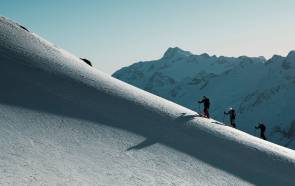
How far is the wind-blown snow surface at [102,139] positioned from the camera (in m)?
19.5

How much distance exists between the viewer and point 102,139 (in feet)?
77.9

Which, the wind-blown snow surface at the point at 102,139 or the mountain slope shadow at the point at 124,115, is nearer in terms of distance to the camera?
the wind-blown snow surface at the point at 102,139

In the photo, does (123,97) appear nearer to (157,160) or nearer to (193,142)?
(193,142)

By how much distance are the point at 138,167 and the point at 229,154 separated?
8.12m

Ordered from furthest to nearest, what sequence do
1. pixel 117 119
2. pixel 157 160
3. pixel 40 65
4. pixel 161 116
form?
pixel 40 65, pixel 161 116, pixel 117 119, pixel 157 160

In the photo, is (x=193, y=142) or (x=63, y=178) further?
(x=193, y=142)

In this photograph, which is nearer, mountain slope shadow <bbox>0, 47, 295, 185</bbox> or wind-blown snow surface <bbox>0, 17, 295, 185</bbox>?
wind-blown snow surface <bbox>0, 17, 295, 185</bbox>

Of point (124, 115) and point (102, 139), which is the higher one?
point (124, 115)

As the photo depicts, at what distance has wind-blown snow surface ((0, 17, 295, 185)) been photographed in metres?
19.5

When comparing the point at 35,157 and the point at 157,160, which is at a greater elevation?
the point at 157,160

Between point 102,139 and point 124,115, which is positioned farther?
point 124,115

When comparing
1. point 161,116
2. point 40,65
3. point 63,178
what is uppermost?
point 40,65

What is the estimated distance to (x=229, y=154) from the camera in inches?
1065

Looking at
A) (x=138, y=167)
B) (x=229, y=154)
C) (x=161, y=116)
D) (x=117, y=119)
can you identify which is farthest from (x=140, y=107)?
(x=138, y=167)
